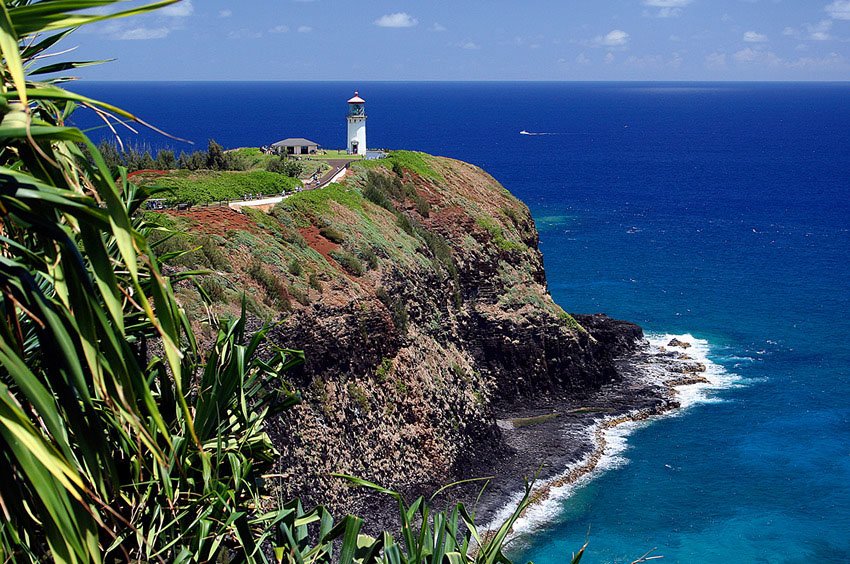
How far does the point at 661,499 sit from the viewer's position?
119 ft

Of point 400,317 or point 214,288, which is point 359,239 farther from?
point 214,288

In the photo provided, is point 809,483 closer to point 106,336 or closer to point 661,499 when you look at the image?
point 661,499

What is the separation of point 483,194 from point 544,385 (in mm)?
13067

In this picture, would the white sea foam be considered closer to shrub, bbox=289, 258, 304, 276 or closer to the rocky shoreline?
the rocky shoreline

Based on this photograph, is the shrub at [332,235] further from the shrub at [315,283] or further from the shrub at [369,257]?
the shrub at [315,283]

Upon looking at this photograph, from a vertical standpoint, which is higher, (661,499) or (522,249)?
(522,249)

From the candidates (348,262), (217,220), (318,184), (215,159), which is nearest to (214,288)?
(217,220)

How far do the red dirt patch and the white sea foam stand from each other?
1515cm

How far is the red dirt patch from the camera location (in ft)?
120

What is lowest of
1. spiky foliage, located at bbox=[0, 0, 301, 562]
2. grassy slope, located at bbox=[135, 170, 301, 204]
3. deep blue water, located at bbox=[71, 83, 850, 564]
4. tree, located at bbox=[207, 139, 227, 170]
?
deep blue water, located at bbox=[71, 83, 850, 564]

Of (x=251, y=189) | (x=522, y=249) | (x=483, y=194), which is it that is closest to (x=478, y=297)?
(x=522, y=249)

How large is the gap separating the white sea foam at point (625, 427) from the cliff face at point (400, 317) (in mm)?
2563

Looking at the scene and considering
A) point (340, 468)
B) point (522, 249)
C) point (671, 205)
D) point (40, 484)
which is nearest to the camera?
point (40, 484)

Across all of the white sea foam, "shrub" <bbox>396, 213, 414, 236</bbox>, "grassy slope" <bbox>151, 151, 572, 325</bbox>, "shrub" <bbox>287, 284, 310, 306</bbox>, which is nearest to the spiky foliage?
"grassy slope" <bbox>151, 151, 572, 325</bbox>
